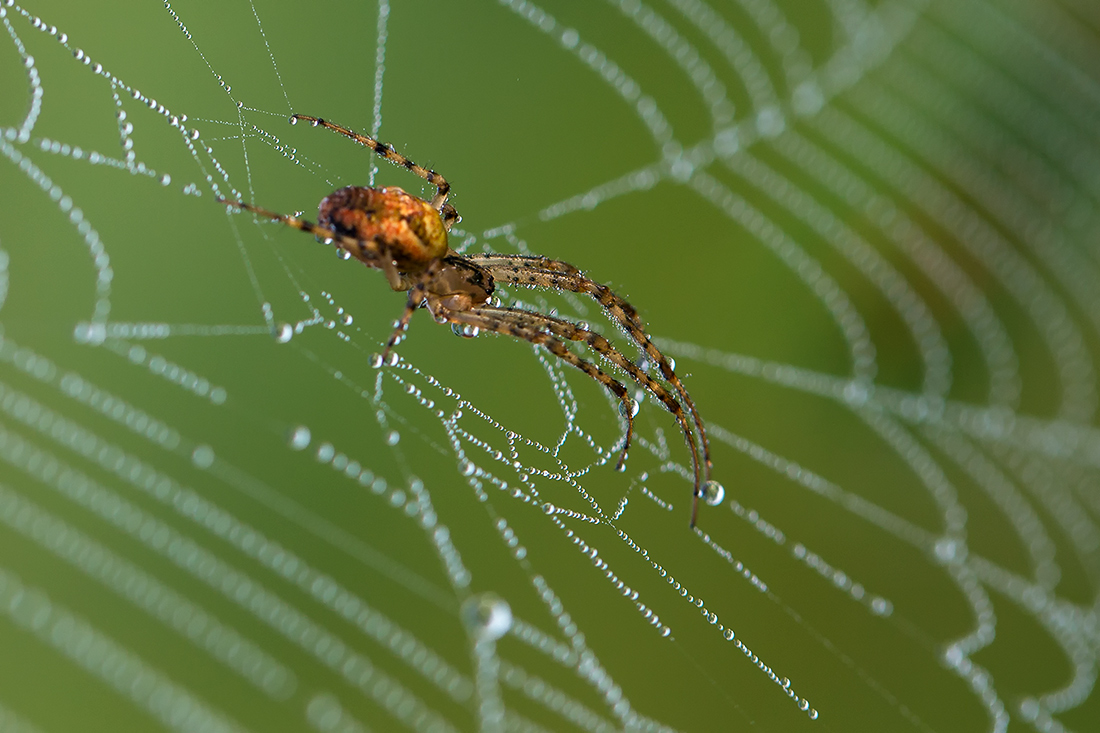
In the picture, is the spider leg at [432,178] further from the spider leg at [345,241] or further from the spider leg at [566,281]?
the spider leg at [345,241]

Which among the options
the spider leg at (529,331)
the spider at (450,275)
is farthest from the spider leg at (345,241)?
the spider leg at (529,331)

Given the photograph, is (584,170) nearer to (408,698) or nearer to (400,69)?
(400,69)

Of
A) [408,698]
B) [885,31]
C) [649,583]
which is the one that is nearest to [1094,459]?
[885,31]

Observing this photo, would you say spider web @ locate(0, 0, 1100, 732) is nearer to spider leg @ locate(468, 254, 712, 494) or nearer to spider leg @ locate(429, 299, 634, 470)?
spider leg @ locate(468, 254, 712, 494)

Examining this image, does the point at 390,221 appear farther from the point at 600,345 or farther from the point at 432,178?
the point at 600,345

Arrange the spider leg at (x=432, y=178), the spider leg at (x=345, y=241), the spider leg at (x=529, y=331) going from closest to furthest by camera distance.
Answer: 1. the spider leg at (x=345, y=241)
2. the spider leg at (x=529, y=331)
3. the spider leg at (x=432, y=178)

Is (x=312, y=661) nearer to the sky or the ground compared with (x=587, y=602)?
nearer to the ground
